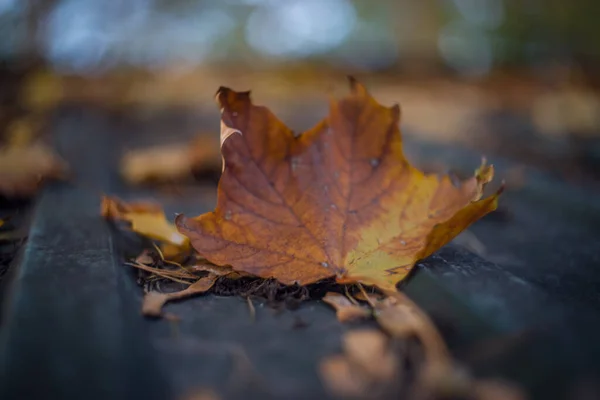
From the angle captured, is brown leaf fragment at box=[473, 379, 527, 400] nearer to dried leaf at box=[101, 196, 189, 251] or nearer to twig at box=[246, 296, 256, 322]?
twig at box=[246, 296, 256, 322]

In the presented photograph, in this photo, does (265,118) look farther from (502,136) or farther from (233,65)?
(233,65)

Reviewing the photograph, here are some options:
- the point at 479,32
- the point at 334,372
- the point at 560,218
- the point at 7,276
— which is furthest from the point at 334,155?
the point at 479,32

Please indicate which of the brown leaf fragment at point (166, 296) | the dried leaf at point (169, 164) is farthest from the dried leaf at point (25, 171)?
the brown leaf fragment at point (166, 296)

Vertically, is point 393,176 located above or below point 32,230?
above

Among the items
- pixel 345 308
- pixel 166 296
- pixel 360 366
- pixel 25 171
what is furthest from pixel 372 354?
pixel 25 171

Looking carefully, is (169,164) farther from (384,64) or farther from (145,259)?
(384,64)

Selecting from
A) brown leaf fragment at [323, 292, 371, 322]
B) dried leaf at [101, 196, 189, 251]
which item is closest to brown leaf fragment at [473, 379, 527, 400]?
brown leaf fragment at [323, 292, 371, 322]

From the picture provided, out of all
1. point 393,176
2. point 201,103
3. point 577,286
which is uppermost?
point 393,176
